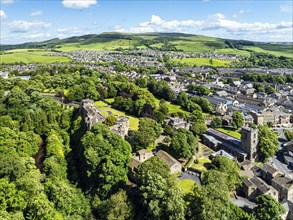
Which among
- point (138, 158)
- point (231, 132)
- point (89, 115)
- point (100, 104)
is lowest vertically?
point (231, 132)

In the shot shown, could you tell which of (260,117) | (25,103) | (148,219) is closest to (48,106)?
(25,103)

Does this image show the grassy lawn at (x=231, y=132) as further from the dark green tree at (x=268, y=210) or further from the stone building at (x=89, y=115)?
the stone building at (x=89, y=115)

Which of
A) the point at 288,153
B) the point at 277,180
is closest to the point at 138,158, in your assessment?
the point at 277,180

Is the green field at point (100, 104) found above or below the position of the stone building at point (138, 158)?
above

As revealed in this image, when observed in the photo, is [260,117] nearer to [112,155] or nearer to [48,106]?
[112,155]

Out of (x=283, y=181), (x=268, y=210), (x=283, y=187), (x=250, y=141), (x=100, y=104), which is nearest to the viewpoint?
(x=268, y=210)

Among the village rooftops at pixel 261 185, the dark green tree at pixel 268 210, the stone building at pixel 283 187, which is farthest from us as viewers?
the stone building at pixel 283 187

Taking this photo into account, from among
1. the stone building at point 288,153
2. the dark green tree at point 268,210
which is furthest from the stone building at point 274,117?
the dark green tree at point 268,210

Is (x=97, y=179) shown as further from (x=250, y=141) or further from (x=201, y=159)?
(x=250, y=141)

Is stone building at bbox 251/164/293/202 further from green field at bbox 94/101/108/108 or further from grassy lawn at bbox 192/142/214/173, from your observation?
green field at bbox 94/101/108/108
